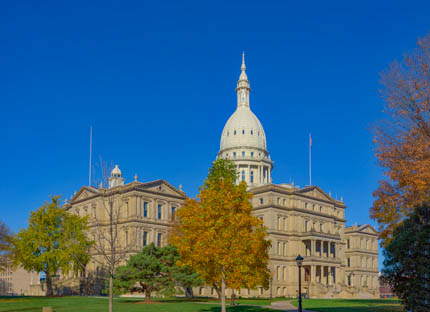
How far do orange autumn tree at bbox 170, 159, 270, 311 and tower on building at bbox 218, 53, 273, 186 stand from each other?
82838mm

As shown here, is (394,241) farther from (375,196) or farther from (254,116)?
(254,116)

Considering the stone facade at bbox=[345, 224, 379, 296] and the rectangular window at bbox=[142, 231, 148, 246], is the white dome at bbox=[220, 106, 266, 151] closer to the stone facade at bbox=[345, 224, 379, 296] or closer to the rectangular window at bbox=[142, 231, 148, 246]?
the stone facade at bbox=[345, 224, 379, 296]

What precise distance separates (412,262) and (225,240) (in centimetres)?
1273

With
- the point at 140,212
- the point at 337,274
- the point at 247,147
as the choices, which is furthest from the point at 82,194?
the point at 337,274

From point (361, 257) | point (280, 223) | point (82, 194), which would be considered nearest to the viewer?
point (280, 223)

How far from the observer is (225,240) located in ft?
102

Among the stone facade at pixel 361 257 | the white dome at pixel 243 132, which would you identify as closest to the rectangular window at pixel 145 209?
the white dome at pixel 243 132

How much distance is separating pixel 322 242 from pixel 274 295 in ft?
46.9

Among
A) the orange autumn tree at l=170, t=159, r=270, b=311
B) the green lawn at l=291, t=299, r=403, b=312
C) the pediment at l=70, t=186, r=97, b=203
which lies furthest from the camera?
the pediment at l=70, t=186, r=97, b=203

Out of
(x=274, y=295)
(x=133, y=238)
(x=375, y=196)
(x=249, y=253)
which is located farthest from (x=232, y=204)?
(x=274, y=295)

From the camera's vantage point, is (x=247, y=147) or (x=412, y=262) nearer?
(x=412, y=262)

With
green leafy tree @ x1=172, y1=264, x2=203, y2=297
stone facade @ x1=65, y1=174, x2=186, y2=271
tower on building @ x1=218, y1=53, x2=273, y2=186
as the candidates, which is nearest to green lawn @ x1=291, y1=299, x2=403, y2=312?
green leafy tree @ x1=172, y1=264, x2=203, y2=297

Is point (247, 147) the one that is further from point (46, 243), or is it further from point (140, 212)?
point (46, 243)

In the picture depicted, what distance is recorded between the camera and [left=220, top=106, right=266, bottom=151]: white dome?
12294cm
